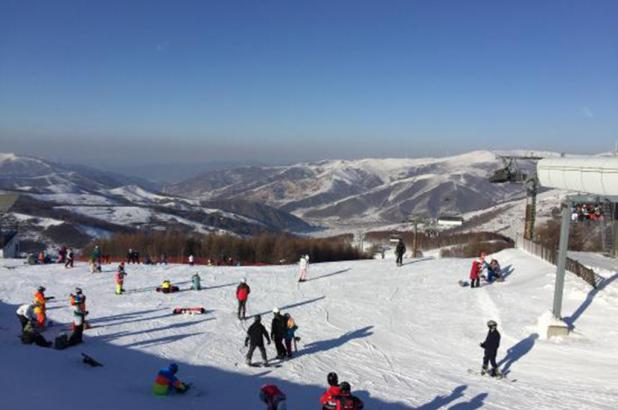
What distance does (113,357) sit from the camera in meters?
15.4

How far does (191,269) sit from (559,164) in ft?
70.4

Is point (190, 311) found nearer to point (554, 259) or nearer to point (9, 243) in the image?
point (554, 259)

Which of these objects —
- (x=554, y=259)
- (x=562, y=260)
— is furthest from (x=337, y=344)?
(x=554, y=259)

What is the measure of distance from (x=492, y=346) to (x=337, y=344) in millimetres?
5243

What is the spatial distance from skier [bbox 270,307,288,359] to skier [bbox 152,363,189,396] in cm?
373

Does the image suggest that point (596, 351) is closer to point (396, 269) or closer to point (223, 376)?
point (223, 376)

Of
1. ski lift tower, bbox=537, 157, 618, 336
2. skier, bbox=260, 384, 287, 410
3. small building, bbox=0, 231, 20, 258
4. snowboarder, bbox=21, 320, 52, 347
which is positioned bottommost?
small building, bbox=0, 231, 20, 258

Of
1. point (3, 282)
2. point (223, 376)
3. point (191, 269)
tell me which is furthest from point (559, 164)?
point (3, 282)

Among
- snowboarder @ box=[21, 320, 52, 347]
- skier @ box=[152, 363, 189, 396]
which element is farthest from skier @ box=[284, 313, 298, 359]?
snowboarder @ box=[21, 320, 52, 347]

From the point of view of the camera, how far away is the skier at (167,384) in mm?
12297

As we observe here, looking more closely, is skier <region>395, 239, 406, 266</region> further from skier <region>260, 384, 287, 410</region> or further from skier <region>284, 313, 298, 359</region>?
skier <region>260, 384, 287, 410</region>

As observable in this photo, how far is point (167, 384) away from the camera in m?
12.4

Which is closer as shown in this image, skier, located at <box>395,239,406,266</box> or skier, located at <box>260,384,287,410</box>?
skier, located at <box>260,384,287,410</box>

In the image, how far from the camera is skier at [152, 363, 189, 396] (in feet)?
40.3
